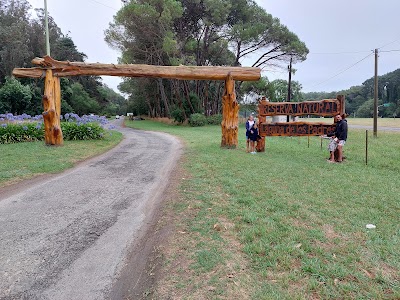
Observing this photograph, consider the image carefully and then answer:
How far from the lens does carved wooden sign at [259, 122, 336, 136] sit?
9336 millimetres

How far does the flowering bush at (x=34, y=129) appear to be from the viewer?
440 inches

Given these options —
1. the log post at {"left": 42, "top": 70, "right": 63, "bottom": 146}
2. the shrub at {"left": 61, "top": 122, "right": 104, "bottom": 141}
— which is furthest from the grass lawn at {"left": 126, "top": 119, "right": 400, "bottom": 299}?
the shrub at {"left": 61, "top": 122, "right": 104, "bottom": 141}

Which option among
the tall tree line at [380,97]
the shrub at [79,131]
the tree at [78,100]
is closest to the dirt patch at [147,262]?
the shrub at [79,131]

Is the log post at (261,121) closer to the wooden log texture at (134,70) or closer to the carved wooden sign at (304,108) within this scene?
the carved wooden sign at (304,108)

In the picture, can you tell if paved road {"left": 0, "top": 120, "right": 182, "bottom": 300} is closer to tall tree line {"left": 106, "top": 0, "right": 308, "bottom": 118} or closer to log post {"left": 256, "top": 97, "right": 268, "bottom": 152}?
log post {"left": 256, "top": 97, "right": 268, "bottom": 152}

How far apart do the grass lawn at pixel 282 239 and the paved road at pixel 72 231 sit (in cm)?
54

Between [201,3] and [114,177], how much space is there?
76.6ft

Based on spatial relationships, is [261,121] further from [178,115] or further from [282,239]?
[178,115]

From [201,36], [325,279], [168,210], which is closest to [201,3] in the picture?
[201,36]

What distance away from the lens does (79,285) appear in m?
2.48

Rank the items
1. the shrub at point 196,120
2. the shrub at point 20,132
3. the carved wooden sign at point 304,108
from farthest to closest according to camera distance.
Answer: the shrub at point 196,120
the shrub at point 20,132
the carved wooden sign at point 304,108

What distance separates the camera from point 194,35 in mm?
27781

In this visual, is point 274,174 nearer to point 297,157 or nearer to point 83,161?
point 297,157

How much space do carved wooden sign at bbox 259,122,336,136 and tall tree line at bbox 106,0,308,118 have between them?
14.4 meters
